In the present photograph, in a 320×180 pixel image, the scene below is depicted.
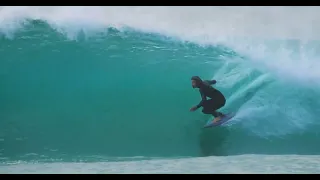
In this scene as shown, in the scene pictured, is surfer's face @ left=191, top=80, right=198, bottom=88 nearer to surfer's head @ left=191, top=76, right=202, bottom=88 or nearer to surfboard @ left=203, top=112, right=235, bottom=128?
surfer's head @ left=191, top=76, right=202, bottom=88

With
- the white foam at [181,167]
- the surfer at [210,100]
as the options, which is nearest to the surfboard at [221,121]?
the surfer at [210,100]

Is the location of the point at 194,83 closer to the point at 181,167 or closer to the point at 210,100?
the point at 210,100

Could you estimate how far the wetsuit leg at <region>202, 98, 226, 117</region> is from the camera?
8.16 feet

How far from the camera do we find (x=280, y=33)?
A: 2.55 m

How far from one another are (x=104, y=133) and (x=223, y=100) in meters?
0.75

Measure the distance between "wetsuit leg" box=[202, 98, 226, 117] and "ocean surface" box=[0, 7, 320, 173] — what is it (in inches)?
1.7

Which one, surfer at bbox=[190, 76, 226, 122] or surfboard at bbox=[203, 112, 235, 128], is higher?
surfer at bbox=[190, 76, 226, 122]

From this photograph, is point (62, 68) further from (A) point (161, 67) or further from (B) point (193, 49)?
(B) point (193, 49)

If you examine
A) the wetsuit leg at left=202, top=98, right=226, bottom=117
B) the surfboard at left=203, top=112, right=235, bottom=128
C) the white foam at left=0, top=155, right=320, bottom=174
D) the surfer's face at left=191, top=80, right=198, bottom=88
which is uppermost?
the surfer's face at left=191, top=80, right=198, bottom=88

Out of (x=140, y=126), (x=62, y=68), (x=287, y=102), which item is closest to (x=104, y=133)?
(x=140, y=126)

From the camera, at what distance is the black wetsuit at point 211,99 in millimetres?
2488

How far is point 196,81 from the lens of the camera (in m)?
2.51

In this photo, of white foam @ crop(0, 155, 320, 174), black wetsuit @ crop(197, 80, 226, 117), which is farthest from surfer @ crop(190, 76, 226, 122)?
white foam @ crop(0, 155, 320, 174)

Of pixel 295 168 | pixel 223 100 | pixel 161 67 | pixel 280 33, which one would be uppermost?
pixel 280 33
